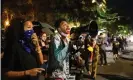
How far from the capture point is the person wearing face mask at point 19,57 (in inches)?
132

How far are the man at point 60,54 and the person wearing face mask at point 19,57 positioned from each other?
717 mm

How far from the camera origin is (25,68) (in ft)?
11.6

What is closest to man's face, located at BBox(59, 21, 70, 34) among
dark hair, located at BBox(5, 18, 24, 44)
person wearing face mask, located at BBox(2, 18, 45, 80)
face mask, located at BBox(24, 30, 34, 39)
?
face mask, located at BBox(24, 30, 34, 39)

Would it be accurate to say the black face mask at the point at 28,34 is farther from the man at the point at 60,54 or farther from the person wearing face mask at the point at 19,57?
the man at the point at 60,54

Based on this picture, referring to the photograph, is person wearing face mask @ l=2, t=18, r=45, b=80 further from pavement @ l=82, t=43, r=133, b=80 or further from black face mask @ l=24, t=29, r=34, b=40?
pavement @ l=82, t=43, r=133, b=80

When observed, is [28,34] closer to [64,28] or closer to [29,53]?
[29,53]

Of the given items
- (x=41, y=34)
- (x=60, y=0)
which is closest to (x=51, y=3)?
(x=60, y=0)

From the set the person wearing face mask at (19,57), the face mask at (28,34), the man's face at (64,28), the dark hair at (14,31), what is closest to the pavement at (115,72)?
the man's face at (64,28)

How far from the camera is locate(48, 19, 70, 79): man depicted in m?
4.52

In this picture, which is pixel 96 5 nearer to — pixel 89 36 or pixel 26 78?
pixel 89 36

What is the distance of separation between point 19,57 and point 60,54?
1.12 meters

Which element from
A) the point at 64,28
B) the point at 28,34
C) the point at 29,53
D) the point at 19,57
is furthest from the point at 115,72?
the point at 19,57

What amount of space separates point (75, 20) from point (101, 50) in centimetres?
357

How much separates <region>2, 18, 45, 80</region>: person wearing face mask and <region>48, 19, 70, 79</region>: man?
0.72 meters
